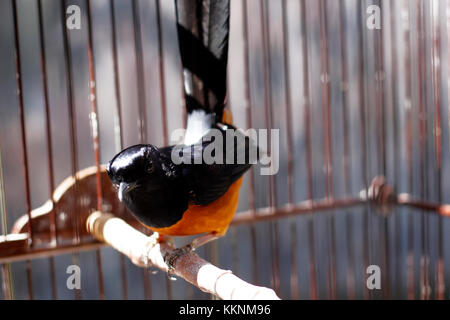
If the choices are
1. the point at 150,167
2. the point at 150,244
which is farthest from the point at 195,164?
the point at 150,244

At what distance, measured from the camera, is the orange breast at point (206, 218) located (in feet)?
3.93

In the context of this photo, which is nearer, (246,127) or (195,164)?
(195,164)

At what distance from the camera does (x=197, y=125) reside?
4.58ft

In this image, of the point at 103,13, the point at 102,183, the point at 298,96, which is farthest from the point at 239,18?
→ the point at 102,183

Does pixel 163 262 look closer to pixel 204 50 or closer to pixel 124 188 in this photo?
pixel 124 188

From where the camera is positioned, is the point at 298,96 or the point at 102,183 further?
the point at 298,96

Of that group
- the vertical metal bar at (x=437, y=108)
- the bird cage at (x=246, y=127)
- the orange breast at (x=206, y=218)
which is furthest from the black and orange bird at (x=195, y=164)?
the vertical metal bar at (x=437, y=108)

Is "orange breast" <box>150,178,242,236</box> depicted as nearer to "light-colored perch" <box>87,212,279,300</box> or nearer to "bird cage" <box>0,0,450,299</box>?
"light-colored perch" <box>87,212,279,300</box>

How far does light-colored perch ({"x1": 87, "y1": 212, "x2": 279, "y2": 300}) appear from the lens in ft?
2.72

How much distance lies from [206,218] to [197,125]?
1.08 feet

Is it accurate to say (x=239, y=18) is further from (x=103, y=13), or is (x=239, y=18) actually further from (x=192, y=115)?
(x=192, y=115)

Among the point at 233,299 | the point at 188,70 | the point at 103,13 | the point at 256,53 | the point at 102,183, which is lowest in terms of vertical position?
the point at 233,299
